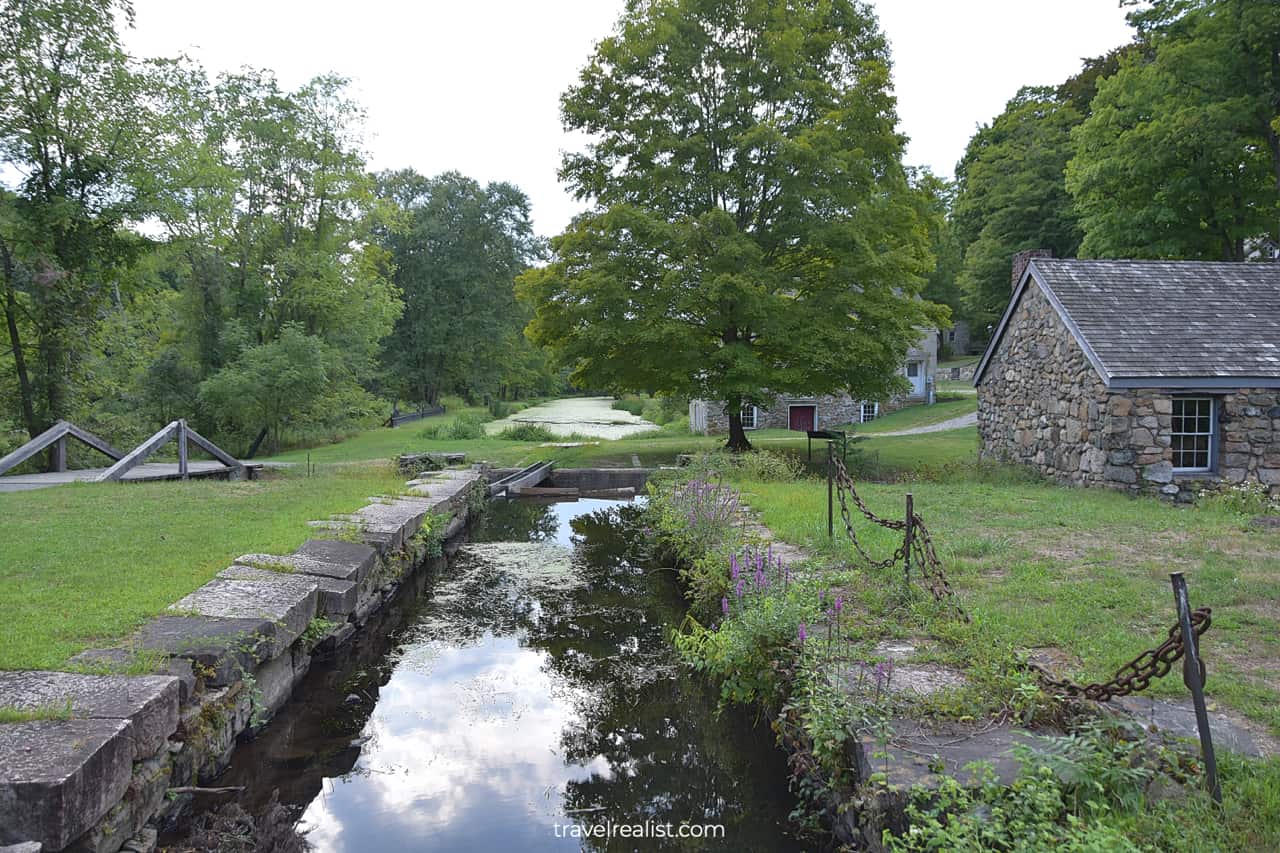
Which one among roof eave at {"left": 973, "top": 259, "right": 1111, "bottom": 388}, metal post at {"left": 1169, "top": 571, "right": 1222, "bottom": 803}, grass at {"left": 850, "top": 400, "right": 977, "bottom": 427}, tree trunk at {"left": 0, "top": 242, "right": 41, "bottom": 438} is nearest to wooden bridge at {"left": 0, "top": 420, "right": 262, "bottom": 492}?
tree trunk at {"left": 0, "top": 242, "right": 41, "bottom": 438}

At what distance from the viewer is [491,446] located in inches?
953

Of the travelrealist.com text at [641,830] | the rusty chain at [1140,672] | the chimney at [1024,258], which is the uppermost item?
the chimney at [1024,258]

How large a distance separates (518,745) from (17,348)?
1562 centimetres

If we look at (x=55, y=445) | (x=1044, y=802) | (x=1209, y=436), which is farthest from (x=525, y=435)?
(x=1044, y=802)

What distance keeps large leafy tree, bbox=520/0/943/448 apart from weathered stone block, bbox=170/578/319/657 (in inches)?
464

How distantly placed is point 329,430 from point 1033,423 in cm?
2194

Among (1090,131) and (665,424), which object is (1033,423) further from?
(665,424)

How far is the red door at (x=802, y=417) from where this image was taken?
106 feet

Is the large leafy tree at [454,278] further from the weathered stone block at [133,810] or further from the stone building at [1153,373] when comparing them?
the weathered stone block at [133,810]

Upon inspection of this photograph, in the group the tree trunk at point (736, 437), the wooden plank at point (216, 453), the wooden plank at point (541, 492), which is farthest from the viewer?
the tree trunk at point (736, 437)

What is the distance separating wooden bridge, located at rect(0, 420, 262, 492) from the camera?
1219cm

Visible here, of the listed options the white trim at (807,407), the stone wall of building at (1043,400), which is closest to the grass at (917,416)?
the white trim at (807,407)

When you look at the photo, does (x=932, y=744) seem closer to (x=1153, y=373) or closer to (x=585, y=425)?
(x=1153, y=373)

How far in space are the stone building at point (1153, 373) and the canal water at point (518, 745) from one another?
9054mm
